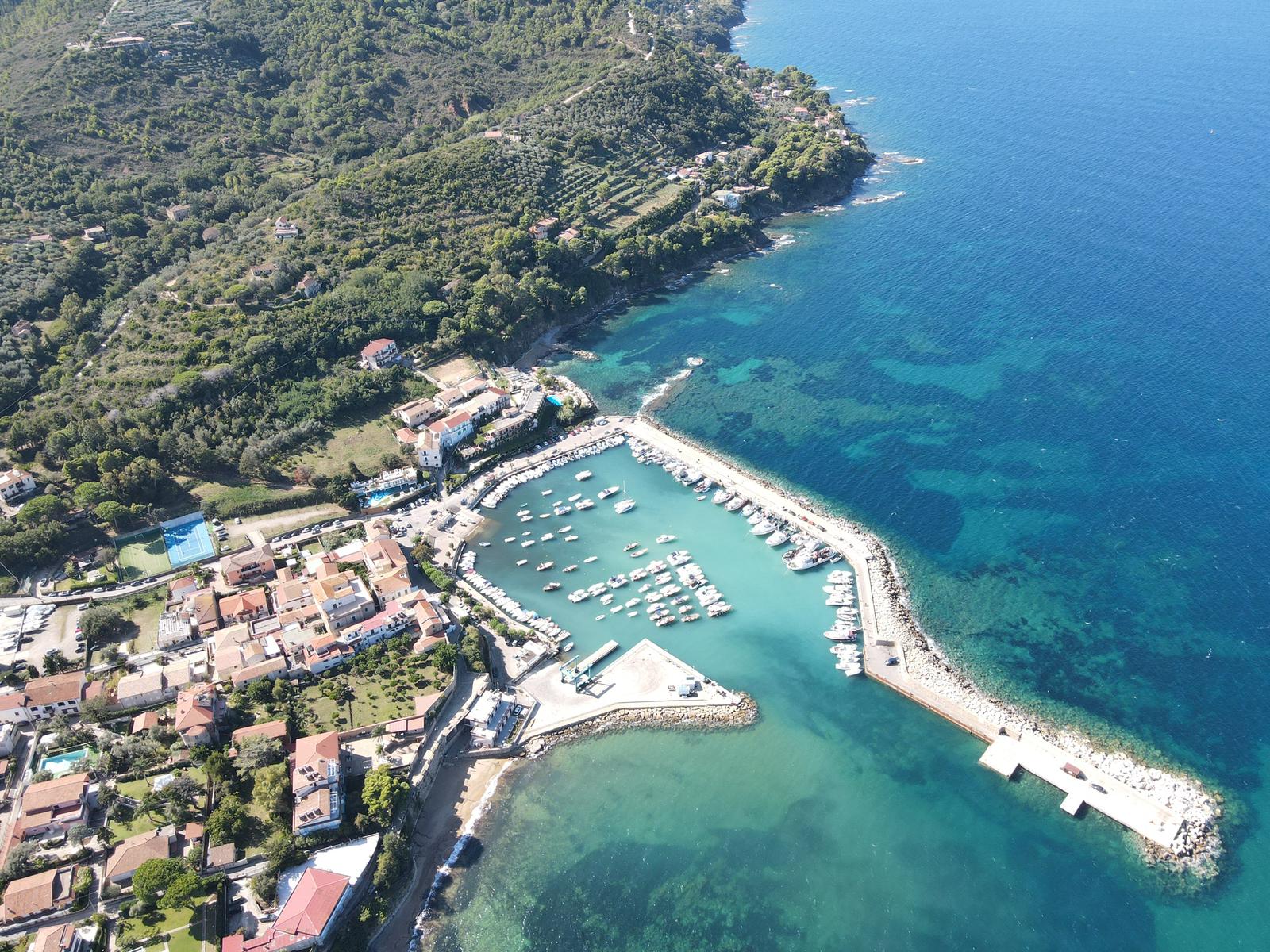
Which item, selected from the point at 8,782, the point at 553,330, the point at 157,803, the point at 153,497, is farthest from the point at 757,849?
the point at 553,330

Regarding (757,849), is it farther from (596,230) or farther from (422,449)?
(596,230)

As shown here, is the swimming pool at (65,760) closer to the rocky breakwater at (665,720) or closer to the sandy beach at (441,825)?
the sandy beach at (441,825)

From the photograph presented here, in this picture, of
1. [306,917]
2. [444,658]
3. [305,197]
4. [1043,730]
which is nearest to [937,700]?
[1043,730]

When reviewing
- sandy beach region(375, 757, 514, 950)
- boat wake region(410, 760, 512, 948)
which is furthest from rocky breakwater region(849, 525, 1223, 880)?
boat wake region(410, 760, 512, 948)

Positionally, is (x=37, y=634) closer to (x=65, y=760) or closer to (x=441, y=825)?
(x=65, y=760)

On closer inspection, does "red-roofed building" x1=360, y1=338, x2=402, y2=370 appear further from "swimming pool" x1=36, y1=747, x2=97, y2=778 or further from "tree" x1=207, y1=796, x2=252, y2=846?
"tree" x1=207, y1=796, x2=252, y2=846

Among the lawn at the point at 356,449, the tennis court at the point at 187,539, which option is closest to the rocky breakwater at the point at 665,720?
the tennis court at the point at 187,539
